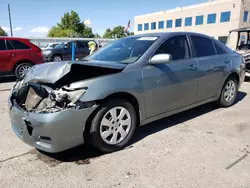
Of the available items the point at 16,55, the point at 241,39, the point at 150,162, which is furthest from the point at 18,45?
the point at 241,39

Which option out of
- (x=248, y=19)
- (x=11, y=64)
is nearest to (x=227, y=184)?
(x=11, y=64)

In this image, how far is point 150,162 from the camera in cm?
293

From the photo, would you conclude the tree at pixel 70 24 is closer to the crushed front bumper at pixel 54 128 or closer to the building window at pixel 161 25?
the building window at pixel 161 25

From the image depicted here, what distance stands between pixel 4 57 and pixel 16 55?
0.41m

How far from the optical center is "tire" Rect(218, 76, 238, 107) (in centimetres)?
498

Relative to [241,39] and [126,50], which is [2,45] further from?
[241,39]

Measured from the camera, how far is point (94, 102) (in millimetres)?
2828

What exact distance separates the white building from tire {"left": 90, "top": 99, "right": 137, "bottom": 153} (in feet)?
128

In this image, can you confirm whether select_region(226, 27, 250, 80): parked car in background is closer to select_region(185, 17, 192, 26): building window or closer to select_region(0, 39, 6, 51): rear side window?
select_region(0, 39, 6, 51): rear side window

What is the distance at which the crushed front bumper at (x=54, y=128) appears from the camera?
8.61ft

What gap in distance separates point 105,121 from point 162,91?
3.47ft

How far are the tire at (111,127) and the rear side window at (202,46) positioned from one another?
6.08 ft

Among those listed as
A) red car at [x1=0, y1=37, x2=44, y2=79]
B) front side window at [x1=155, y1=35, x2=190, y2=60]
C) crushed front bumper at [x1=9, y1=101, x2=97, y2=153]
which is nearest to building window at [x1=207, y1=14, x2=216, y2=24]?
red car at [x1=0, y1=37, x2=44, y2=79]

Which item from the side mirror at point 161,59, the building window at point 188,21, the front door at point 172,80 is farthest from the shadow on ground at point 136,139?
the building window at point 188,21
